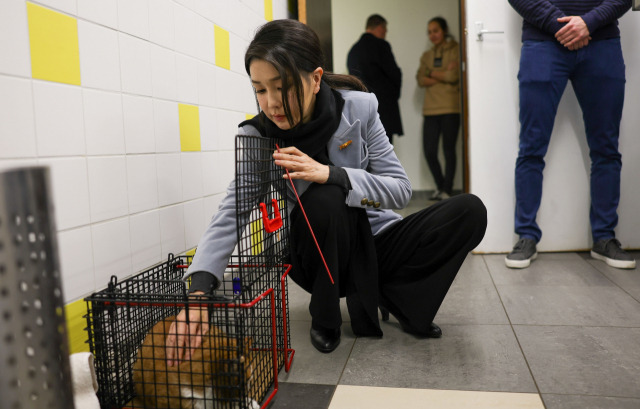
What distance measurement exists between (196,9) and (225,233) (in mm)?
947

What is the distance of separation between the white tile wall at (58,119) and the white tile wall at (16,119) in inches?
0.8

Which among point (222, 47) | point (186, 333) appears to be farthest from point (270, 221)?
point (222, 47)

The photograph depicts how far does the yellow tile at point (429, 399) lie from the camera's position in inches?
42.2

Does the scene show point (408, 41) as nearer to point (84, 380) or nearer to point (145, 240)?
point (145, 240)

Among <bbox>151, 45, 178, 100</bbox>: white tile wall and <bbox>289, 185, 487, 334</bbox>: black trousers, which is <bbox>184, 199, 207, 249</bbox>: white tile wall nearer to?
<bbox>151, 45, 178, 100</bbox>: white tile wall

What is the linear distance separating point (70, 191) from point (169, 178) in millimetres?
438

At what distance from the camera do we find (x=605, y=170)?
2281 millimetres

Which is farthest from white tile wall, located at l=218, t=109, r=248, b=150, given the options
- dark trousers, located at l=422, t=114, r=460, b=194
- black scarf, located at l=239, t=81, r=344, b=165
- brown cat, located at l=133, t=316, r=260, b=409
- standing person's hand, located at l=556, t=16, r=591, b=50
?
dark trousers, located at l=422, t=114, r=460, b=194

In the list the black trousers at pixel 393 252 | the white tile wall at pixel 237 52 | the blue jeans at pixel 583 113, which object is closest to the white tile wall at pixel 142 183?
the black trousers at pixel 393 252

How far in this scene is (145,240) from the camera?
144cm

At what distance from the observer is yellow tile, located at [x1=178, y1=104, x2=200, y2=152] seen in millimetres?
1667

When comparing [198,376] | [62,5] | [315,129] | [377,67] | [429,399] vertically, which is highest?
[377,67]

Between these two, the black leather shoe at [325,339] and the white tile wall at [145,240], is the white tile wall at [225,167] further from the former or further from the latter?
the black leather shoe at [325,339]

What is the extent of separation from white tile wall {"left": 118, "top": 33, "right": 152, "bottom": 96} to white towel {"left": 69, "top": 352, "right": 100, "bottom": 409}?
681 millimetres
